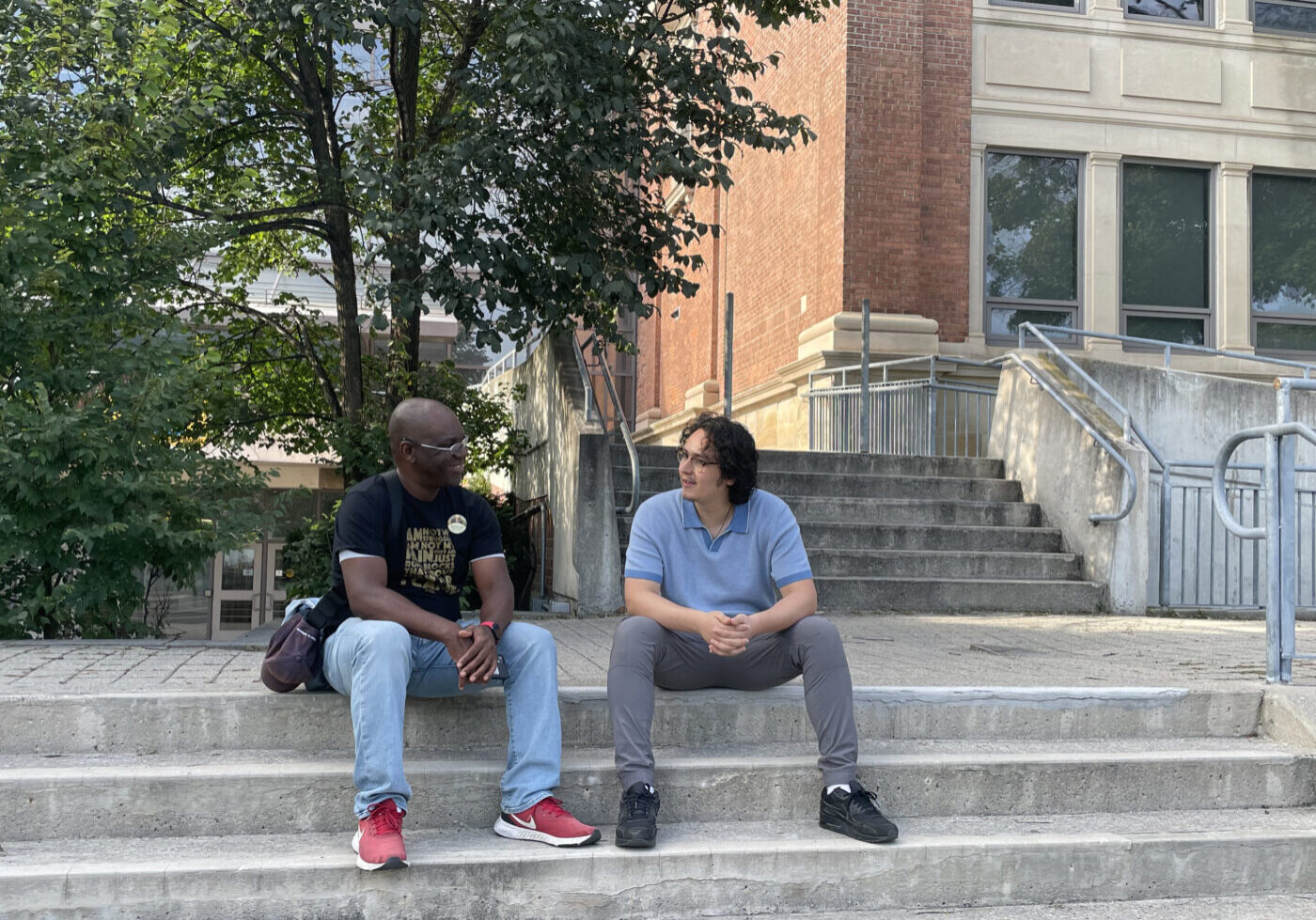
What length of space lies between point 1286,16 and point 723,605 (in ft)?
48.3

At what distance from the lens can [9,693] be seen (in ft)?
13.9

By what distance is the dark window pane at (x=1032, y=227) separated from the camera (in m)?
15.0

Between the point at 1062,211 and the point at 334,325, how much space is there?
877 cm

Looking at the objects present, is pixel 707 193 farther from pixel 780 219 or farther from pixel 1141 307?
pixel 1141 307

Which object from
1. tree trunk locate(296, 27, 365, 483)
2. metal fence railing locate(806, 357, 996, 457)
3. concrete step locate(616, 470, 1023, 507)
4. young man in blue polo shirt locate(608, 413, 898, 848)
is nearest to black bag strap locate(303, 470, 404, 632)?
young man in blue polo shirt locate(608, 413, 898, 848)

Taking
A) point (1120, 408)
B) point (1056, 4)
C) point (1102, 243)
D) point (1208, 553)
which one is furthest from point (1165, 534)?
point (1056, 4)

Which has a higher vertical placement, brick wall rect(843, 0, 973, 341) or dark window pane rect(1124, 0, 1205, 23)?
dark window pane rect(1124, 0, 1205, 23)

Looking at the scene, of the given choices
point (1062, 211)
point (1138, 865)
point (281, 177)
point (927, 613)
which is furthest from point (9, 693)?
point (1062, 211)

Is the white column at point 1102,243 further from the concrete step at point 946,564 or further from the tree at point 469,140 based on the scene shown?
the tree at point 469,140

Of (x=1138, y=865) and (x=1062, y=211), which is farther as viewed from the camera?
(x=1062, y=211)

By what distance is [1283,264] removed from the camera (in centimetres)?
1545

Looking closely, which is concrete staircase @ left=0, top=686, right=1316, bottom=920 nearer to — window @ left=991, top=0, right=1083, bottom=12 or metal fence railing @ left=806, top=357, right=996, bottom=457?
metal fence railing @ left=806, top=357, right=996, bottom=457

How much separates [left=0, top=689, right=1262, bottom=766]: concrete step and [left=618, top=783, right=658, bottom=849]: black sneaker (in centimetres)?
58

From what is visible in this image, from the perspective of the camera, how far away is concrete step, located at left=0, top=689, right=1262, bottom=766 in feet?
13.7
